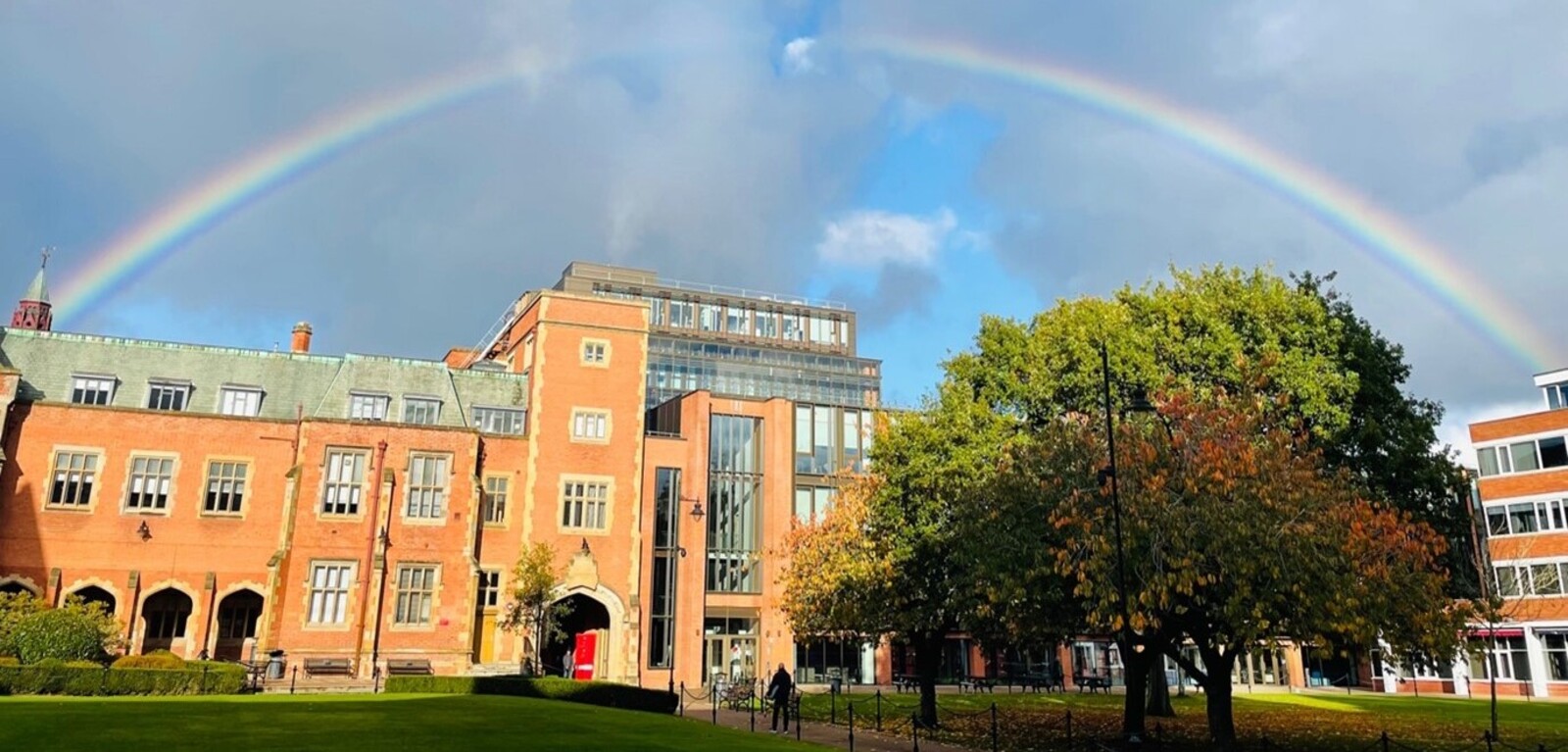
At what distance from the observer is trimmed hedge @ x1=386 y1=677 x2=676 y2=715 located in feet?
104

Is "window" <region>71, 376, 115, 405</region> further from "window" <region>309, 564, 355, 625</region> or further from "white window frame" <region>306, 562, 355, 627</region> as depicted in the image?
"window" <region>309, 564, 355, 625</region>

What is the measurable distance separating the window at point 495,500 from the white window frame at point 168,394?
13708 millimetres

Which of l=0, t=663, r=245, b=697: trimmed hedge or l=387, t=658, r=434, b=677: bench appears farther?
l=387, t=658, r=434, b=677: bench

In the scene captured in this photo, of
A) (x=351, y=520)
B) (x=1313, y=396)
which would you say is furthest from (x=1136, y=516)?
(x=351, y=520)

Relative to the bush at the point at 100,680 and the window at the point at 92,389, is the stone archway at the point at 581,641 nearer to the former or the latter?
the bush at the point at 100,680

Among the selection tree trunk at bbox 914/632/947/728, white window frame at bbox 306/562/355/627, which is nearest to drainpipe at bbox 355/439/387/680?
white window frame at bbox 306/562/355/627

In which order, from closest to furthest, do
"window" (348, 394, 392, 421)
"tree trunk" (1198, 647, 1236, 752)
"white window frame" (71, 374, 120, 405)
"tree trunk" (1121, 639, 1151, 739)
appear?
"tree trunk" (1198, 647, 1236, 752) < "tree trunk" (1121, 639, 1151, 739) < "white window frame" (71, 374, 120, 405) < "window" (348, 394, 392, 421)

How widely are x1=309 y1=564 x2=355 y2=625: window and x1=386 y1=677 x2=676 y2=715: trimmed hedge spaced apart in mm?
9762

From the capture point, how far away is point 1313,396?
31.0 metres

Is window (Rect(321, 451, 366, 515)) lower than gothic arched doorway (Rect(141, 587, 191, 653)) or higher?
higher

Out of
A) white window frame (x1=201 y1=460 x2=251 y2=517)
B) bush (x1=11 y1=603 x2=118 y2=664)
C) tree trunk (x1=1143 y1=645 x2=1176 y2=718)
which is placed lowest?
tree trunk (x1=1143 y1=645 x2=1176 y2=718)

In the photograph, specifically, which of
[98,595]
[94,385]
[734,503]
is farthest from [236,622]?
[734,503]

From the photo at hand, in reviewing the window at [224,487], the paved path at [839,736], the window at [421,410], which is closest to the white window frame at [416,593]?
the window at [421,410]

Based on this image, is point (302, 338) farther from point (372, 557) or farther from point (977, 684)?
point (977, 684)
